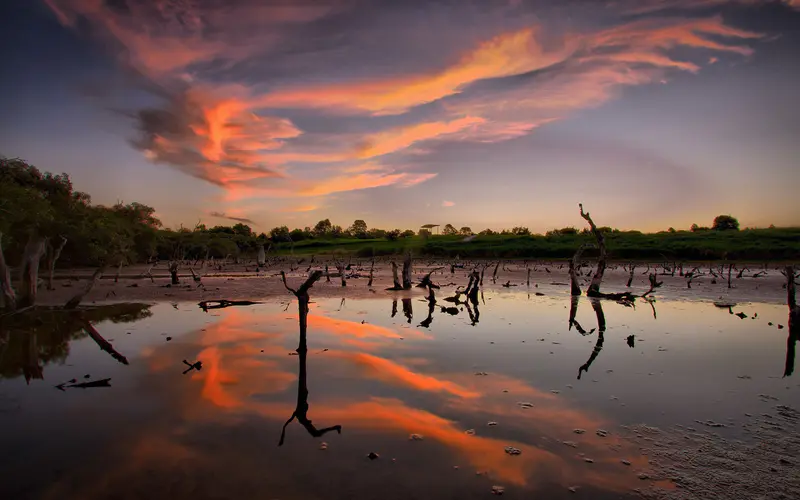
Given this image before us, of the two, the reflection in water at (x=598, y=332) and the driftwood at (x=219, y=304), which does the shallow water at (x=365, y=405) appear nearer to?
the reflection in water at (x=598, y=332)

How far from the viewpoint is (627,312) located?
937 inches

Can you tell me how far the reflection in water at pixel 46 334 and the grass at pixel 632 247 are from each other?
2558 inches

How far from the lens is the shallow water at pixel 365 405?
603 centimetres

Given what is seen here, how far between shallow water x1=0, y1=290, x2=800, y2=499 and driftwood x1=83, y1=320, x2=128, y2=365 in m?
0.25

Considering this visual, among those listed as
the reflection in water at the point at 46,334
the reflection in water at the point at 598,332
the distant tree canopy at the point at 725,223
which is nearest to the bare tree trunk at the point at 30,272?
the reflection in water at the point at 46,334

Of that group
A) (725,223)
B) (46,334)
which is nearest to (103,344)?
(46,334)

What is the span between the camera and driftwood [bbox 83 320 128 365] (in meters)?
12.7

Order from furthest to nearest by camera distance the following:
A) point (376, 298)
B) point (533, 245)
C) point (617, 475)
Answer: point (533, 245)
point (376, 298)
point (617, 475)

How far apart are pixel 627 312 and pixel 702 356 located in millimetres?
10680

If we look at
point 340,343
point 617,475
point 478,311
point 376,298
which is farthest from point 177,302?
point 617,475

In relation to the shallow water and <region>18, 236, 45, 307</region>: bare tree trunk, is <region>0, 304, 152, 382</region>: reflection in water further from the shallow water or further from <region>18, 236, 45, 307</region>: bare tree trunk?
<region>18, 236, 45, 307</region>: bare tree trunk

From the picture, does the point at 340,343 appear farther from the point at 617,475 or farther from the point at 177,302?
the point at 177,302

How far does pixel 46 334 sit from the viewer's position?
16125 millimetres

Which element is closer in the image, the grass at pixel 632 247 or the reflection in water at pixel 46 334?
A: the reflection in water at pixel 46 334
